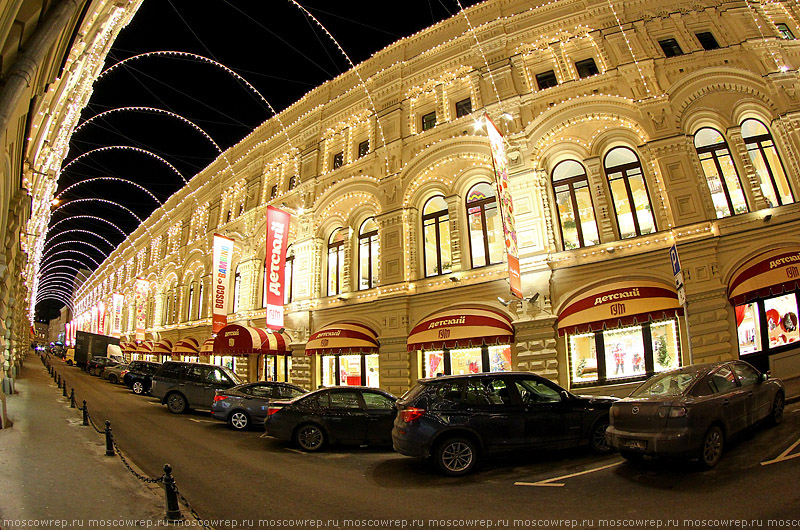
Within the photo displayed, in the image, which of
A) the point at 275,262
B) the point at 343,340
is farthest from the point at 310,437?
Result: the point at 275,262

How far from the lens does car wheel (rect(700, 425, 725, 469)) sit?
6.34 m

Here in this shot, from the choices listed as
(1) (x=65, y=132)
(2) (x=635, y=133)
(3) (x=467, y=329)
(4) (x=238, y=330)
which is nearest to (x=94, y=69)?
(1) (x=65, y=132)

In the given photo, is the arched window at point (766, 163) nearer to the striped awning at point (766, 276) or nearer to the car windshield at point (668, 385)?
the striped awning at point (766, 276)

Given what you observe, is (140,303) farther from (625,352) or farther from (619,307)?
(619,307)

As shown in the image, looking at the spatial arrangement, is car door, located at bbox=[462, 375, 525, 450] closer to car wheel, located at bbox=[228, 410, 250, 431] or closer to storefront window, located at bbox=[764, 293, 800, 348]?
car wheel, located at bbox=[228, 410, 250, 431]

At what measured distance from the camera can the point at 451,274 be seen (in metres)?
15.6

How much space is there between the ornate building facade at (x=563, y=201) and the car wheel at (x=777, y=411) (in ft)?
6.65

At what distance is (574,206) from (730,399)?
8.72 metres

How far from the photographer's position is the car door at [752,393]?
292 inches

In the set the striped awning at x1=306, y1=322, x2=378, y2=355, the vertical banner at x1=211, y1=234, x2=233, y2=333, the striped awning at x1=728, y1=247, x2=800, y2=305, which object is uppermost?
the vertical banner at x1=211, y1=234, x2=233, y2=333

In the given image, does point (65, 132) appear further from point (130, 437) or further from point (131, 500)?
point (131, 500)

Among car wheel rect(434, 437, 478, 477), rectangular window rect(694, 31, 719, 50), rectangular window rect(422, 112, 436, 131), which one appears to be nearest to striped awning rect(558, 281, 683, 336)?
car wheel rect(434, 437, 478, 477)

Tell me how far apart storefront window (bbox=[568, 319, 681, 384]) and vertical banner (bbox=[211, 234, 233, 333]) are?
1916cm

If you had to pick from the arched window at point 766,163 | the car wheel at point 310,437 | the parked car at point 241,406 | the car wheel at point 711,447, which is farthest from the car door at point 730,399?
the parked car at point 241,406
